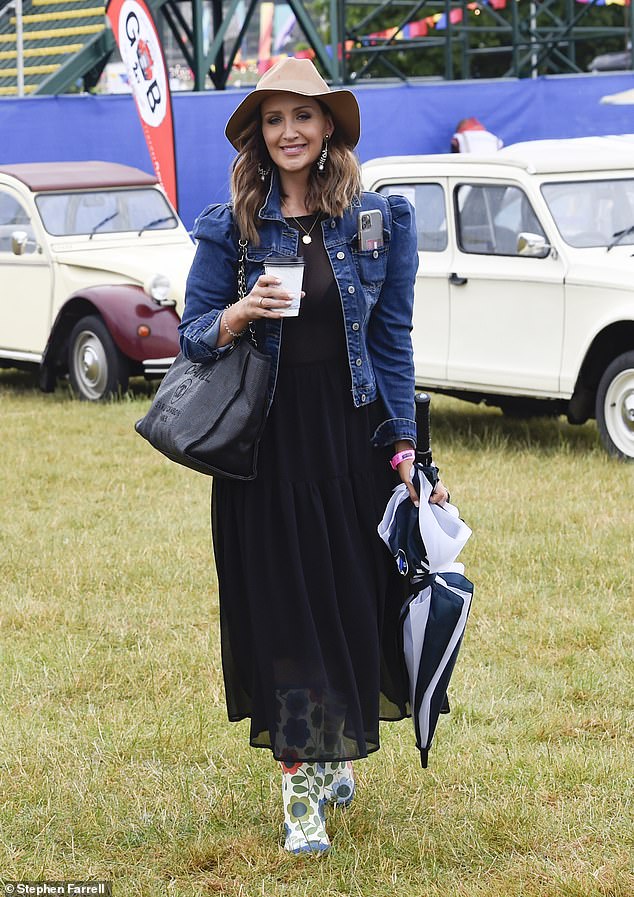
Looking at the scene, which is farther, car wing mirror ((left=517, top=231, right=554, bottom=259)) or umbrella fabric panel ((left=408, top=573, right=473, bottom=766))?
car wing mirror ((left=517, top=231, right=554, bottom=259))

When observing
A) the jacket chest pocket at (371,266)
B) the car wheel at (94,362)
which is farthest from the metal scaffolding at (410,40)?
the jacket chest pocket at (371,266)

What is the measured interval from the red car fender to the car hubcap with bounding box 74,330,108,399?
24 centimetres

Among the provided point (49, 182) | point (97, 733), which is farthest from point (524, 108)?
point (97, 733)

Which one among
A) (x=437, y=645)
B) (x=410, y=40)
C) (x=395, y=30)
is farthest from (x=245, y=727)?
(x=395, y=30)

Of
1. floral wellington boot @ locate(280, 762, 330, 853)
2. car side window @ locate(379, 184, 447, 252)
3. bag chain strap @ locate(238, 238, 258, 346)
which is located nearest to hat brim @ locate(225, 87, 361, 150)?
bag chain strap @ locate(238, 238, 258, 346)

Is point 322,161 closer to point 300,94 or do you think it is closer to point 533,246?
point 300,94

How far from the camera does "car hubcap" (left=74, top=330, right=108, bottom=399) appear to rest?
11.3 meters

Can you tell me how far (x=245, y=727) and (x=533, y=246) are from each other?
490 centimetres

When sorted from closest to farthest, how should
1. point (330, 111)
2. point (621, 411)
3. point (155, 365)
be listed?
1. point (330, 111)
2. point (621, 411)
3. point (155, 365)

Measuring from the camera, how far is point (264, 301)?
3158 millimetres

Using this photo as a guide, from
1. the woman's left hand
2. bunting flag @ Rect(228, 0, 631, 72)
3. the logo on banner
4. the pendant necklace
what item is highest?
bunting flag @ Rect(228, 0, 631, 72)

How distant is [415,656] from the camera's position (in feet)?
11.7

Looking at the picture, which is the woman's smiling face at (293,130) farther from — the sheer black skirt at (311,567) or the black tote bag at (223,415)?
the sheer black skirt at (311,567)

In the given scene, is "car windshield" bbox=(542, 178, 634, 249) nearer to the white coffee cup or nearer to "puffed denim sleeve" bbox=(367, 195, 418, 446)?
"puffed denim sleeve" bbox=(367, 195, 418, 446)
